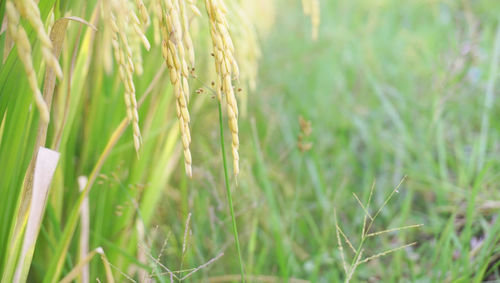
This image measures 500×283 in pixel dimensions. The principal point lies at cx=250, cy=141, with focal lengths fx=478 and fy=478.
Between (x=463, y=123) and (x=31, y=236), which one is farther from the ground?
(x=31, y=236)

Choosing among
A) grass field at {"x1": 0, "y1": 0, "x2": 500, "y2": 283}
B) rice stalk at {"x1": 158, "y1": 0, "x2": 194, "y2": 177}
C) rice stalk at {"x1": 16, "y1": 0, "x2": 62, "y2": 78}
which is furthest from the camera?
grass field at {"x1": 0, "y1": 0, "x2": 500, "y2": 283}

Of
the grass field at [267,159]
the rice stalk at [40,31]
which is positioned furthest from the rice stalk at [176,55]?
the rice stalk at [40,31]

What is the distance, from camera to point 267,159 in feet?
7.26

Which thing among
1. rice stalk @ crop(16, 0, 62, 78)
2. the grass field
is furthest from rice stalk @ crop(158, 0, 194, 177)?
rice stalk @ crop(16, 0, 62, 78)

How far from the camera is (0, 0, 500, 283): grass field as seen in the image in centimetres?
100

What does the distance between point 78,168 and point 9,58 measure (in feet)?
1.75

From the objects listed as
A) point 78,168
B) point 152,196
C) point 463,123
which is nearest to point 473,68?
point 463,123

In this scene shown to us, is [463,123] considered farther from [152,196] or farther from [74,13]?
[74,13]

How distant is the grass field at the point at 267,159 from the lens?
100 cm

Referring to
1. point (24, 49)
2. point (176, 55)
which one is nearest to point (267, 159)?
point (176, 55)

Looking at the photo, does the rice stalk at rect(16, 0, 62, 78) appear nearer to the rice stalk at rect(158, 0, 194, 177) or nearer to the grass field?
the grass field

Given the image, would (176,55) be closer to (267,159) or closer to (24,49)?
(24,49)

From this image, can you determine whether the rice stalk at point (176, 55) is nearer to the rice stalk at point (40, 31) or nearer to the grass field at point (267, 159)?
the grass field at point (267, 159)

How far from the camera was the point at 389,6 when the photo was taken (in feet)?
10.9
